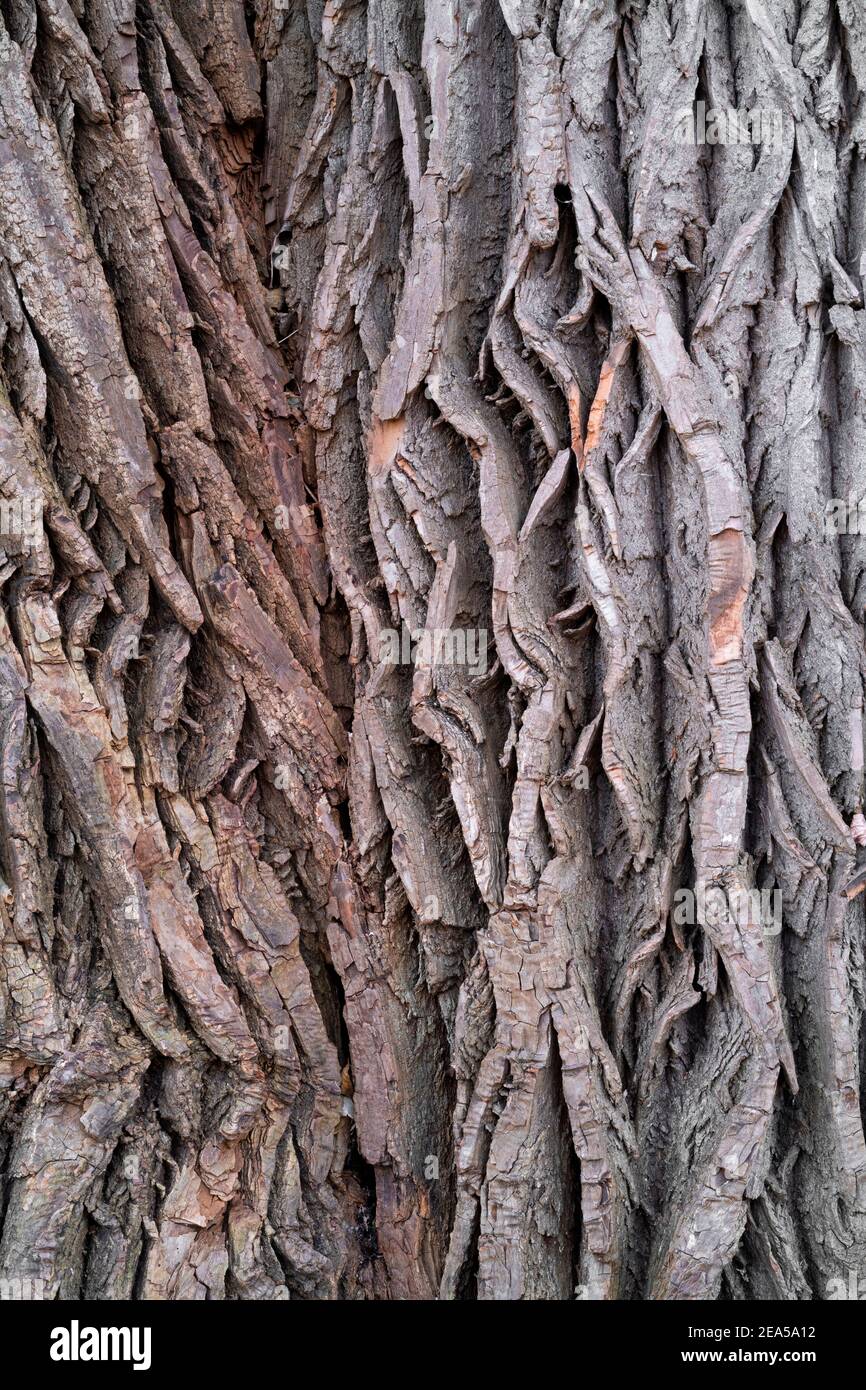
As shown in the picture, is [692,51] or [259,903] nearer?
[692,51]

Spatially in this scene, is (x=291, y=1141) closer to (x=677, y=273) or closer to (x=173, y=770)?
(x=173, y=770)

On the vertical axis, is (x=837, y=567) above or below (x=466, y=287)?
below

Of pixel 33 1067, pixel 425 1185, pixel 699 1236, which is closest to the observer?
pixel 699 1236

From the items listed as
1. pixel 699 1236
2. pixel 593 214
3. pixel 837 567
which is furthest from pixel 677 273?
pixel 699 1236

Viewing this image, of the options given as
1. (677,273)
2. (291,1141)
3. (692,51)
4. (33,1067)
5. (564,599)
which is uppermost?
(692,51)

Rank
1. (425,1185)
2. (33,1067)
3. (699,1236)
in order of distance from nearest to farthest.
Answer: (699,1236)
(33,1067)
(425,1185)

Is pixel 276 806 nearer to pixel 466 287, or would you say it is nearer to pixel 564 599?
pixel 564 599
